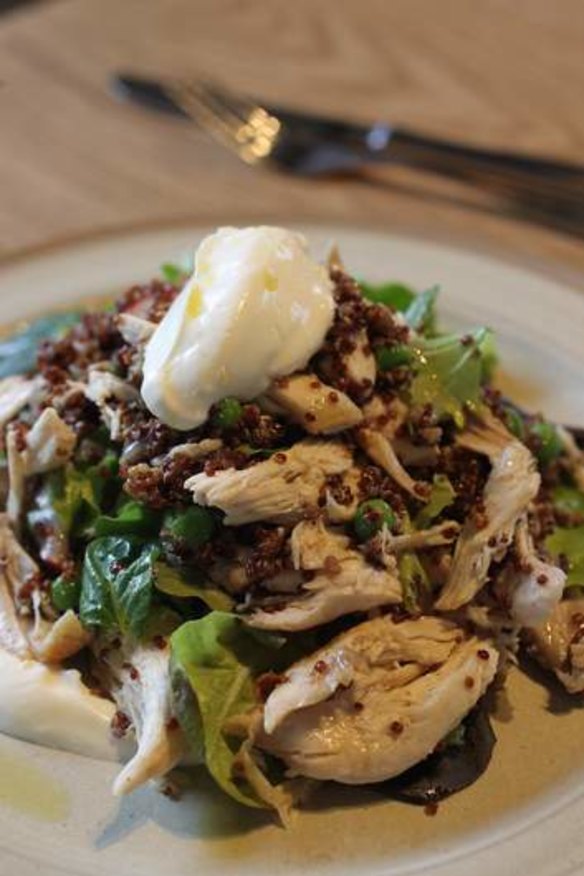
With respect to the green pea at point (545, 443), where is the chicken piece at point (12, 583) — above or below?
below

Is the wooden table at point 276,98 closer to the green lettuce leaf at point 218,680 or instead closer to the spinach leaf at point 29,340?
the spinach leaf at point 29,340

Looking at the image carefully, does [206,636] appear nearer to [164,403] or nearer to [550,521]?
[164,403]

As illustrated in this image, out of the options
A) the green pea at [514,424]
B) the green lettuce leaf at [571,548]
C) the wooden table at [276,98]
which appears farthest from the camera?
the wooden table at [276,98]

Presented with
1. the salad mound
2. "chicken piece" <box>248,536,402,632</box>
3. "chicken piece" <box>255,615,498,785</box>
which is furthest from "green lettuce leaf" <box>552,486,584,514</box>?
"chicken piece" <box>248,536,402,632</box>

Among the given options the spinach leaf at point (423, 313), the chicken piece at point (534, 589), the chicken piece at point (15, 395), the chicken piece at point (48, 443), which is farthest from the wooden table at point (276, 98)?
the chicken piece at point (534, 589)

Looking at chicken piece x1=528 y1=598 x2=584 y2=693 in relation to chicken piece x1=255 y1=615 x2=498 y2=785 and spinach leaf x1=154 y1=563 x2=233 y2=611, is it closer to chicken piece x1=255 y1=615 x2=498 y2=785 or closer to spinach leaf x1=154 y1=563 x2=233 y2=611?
chicken piece x1=255 y1=615 x2=498 y2=785
